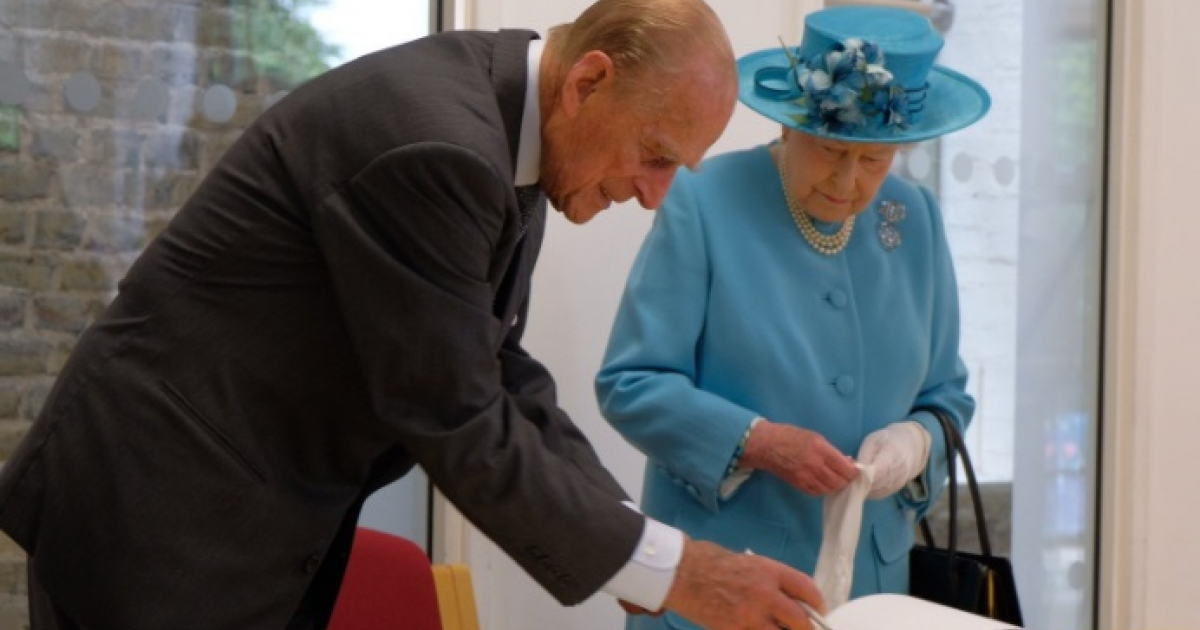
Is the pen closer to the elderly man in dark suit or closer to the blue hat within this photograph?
the elderly man in dark suit

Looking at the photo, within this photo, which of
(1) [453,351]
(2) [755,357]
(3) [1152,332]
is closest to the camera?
(1) [453,351]

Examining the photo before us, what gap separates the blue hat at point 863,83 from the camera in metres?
2.49

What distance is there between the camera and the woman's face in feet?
8.36

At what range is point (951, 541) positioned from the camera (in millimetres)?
2561

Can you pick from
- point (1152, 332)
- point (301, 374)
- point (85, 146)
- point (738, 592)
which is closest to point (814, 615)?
point (738, 592)

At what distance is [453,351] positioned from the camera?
5.41 feet

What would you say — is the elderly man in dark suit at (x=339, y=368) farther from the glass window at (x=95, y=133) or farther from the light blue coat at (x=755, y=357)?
the glass window at (x=95, y=133)

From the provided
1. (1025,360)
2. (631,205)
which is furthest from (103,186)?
(1025,360)

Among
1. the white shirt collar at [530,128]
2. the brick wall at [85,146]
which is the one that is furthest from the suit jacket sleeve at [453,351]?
the brick wall at [85,146]

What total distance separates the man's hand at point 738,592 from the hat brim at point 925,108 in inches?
35.8

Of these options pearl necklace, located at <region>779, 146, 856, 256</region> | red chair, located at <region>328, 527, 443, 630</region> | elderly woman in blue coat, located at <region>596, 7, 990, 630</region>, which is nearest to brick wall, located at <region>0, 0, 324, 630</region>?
red chair, located at <region>328, 527, 443, 630</region>

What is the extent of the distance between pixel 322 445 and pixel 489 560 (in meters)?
1.44

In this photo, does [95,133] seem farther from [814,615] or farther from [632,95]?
[814,615]

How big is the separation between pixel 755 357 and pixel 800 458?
19cm
